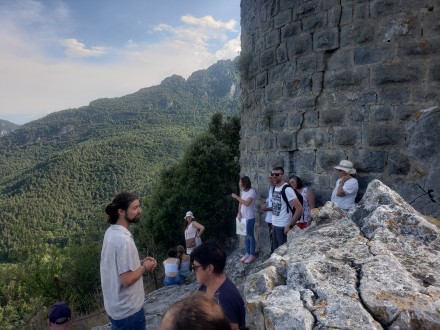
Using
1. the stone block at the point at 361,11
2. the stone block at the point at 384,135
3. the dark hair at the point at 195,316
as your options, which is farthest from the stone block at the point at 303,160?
the dark hair at the point at 195,316

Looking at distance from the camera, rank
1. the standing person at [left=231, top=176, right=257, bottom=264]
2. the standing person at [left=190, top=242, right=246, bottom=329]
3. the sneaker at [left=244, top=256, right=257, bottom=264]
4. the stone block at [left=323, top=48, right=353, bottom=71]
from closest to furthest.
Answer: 1. the standing person at [left=190, top=242, right=246, bottom=329]
2. the stone block at [left=323, top=48, right=353, bottom=71]
3. the standing person at [left=231, top=176, right=257, bottom=264]
4. the sneaker at [left=244, top=256, right=257, bottom=264]

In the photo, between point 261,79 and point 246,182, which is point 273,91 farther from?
point 246,182

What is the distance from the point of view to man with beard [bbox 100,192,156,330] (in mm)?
2855

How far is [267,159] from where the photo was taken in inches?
239

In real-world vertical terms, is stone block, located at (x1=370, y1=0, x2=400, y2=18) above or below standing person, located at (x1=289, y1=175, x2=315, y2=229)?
above

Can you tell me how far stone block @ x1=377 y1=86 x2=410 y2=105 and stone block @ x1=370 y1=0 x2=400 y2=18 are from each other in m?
0.89

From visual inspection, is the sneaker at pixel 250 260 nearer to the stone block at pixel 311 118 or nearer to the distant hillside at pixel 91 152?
the stone block at pixel 311 118

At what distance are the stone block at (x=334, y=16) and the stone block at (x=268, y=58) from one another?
101cm

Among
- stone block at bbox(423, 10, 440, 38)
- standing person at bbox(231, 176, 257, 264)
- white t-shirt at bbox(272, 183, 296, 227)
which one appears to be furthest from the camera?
standing person at bbox(231, 176, 257, 264)

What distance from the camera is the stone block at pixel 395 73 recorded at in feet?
14.3

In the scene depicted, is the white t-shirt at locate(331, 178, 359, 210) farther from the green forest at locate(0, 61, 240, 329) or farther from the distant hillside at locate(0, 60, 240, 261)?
the distant hillside at locate(0, 60, 240, 261)

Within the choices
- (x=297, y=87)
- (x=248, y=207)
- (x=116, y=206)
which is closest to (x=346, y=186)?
(x=297, y=87)

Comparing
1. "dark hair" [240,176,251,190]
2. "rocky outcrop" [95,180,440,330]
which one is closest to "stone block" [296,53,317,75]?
"dark hair" [240,176,251,190]

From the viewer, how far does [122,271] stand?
9.30ft
